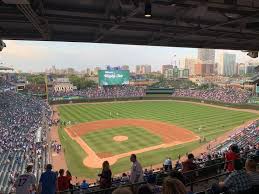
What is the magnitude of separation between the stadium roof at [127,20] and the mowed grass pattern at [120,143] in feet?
70.0

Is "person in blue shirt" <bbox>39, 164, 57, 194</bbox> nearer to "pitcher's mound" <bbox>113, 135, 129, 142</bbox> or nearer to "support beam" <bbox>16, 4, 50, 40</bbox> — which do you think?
"support beam" <bbox>16, 4, 50, 40</bbox>

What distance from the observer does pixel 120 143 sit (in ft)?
115

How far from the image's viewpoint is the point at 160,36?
1188 cm

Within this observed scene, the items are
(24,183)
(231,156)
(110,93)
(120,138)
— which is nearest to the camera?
(24,183)

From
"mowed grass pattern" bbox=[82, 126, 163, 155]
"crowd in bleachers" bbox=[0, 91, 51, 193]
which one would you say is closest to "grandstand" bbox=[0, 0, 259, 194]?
"crowd in bleachers" bbox=[0, 91, 51, 193]

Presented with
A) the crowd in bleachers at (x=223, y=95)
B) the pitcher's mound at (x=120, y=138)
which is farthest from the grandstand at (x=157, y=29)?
the crowd in bleachers at (x=223, y=95)

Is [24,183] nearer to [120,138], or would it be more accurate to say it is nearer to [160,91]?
[120,138]

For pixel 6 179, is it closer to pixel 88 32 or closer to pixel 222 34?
pixel 88 32

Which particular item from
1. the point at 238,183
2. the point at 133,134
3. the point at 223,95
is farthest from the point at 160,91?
the point at 238,183

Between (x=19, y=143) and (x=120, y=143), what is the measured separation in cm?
1090

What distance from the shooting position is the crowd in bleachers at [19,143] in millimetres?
25250

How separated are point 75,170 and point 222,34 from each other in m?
19.1

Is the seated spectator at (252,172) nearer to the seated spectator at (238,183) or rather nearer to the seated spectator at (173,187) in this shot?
the seated spectator at (238,183)

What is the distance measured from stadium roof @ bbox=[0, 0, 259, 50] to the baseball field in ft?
54.8
